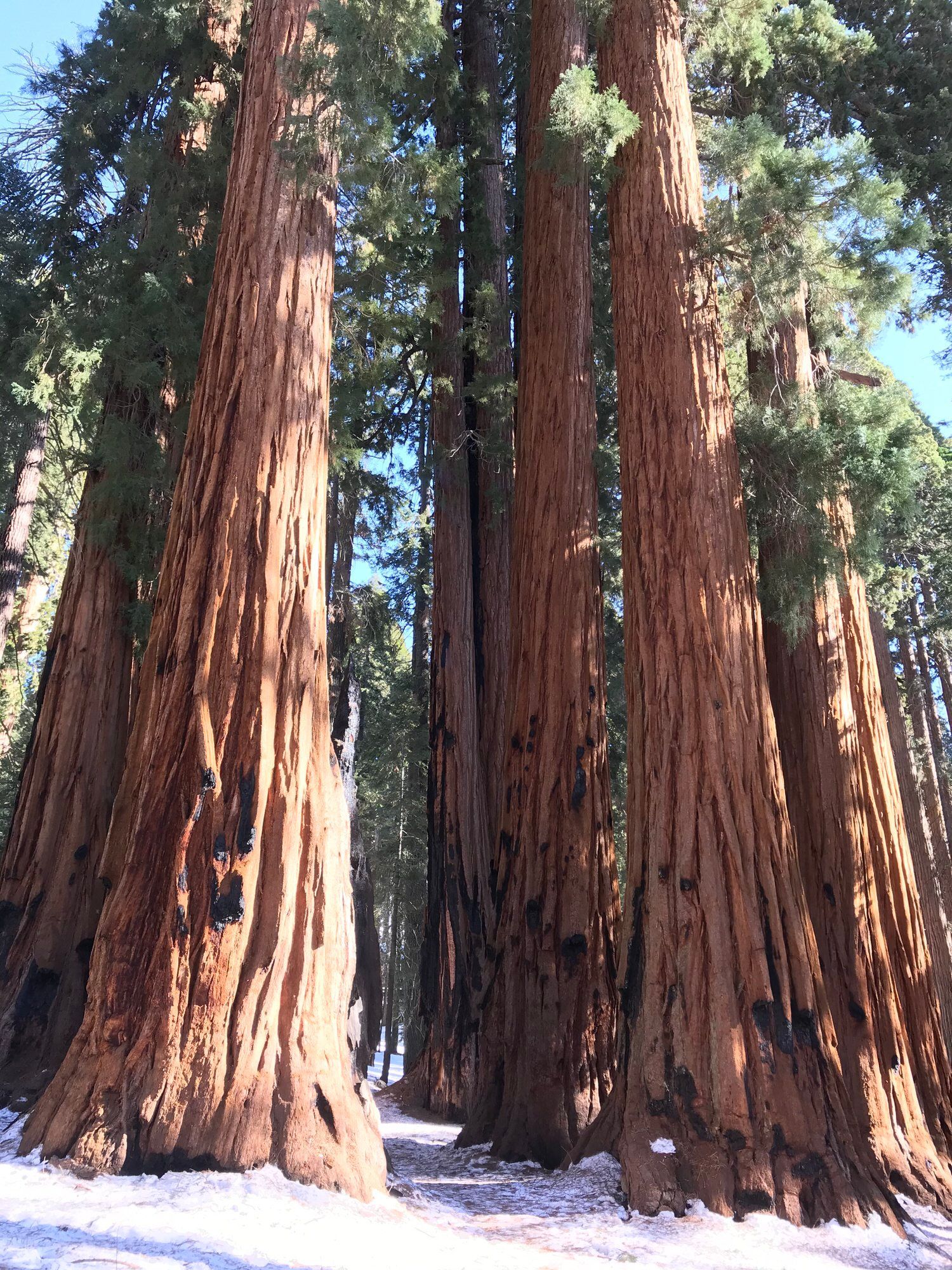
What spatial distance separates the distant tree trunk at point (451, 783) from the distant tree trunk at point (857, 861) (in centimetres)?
329

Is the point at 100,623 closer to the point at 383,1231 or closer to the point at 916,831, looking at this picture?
the point at 383,1231

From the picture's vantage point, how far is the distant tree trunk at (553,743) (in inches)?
226

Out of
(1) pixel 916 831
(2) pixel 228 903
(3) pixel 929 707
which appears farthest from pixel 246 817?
(3) pixel 929 707

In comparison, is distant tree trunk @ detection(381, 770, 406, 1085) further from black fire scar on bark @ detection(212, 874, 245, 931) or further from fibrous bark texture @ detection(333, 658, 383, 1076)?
black fire scar on bark @ detection(212, 874, 245, 931)

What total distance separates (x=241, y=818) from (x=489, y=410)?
6686 mm

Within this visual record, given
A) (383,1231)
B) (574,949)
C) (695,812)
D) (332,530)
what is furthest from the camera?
(332,530)

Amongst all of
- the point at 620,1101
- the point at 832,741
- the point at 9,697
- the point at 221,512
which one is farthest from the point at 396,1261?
the point at 9,697

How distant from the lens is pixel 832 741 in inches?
236

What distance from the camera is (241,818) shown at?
13.2ft

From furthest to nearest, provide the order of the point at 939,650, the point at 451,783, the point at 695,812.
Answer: the point at 939,650 → the point at 451,783 → the point at 695,812

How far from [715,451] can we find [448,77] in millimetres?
6559

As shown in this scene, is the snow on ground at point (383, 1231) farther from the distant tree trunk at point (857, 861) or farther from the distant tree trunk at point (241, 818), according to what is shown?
the distant tree trunk at point (857, 861)

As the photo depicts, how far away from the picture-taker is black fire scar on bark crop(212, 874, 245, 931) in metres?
3.84

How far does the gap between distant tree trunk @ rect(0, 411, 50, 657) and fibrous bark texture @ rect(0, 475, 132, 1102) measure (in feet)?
20.0
